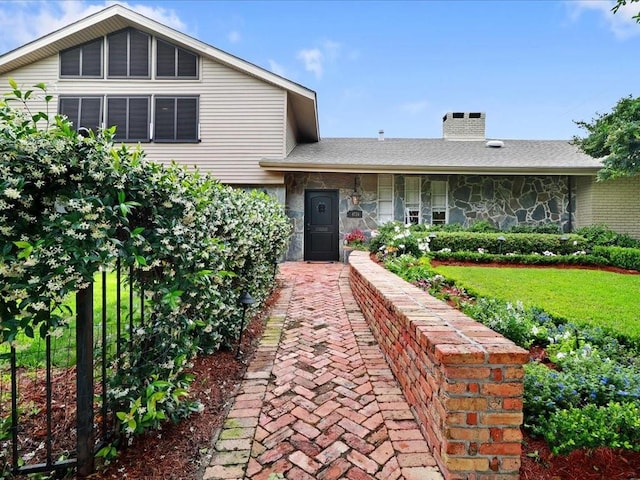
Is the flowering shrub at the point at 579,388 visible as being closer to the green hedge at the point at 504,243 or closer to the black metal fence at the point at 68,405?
the black metal fence at the point at 68,405

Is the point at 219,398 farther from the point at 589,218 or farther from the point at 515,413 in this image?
the point at 589,218

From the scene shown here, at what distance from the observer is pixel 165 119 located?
934 cm

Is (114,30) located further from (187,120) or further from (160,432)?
(160,432)

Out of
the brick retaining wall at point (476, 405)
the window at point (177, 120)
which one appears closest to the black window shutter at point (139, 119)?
the window at point (177, 120)

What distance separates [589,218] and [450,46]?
9.64 m

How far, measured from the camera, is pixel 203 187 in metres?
2.16

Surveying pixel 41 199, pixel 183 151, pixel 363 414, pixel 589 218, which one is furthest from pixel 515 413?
pixel 589 218

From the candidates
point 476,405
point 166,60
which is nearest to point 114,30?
point 166,60

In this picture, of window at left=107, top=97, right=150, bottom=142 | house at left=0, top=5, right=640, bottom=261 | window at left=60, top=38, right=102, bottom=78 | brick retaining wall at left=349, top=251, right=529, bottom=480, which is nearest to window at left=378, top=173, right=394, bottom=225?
house at left=0, top=5, right=640, bottom=261

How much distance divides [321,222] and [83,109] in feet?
22.6

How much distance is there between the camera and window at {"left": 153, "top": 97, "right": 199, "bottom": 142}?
30.5 feet

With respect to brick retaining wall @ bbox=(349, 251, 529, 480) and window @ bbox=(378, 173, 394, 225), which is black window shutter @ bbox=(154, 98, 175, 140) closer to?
window @ bbox=(378, 173, 394, 225)

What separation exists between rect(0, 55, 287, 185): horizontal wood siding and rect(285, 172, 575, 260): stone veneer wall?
3.54ft

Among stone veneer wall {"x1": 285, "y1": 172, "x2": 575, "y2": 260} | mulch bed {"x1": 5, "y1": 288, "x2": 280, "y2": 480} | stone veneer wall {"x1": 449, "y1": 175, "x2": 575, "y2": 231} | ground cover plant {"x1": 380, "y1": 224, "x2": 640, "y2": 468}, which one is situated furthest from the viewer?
stone veneer wall {"x1": 449, "y1": 175, "x2": 575, "y2": 231}
